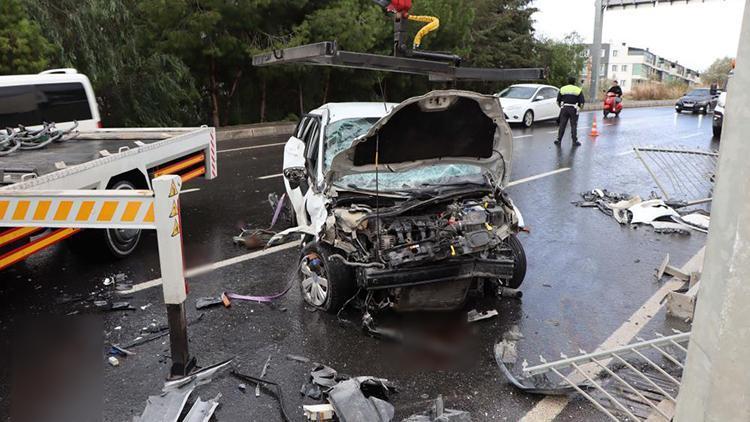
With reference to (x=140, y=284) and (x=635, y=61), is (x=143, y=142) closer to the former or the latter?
(x=140, y=284)

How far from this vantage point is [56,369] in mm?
4113

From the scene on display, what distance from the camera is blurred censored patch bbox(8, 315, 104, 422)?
3.61 m

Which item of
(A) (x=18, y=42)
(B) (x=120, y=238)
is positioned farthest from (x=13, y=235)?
(A) (x=18, y=42)

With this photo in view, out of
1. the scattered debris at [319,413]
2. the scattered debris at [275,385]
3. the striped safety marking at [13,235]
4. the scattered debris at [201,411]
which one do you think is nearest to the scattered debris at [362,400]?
the scattered debris at [319,413]

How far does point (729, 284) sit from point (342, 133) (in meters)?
4.74

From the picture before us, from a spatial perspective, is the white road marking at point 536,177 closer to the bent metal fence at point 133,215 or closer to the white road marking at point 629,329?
the white road marking at point 629,329

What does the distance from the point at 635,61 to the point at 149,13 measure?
419ft

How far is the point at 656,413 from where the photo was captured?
10.8 feet

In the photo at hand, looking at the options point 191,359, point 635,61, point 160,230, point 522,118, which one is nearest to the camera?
point 160,230

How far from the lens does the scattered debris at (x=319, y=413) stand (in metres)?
3.40

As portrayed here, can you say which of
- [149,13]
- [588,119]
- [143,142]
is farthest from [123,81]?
[588,119]

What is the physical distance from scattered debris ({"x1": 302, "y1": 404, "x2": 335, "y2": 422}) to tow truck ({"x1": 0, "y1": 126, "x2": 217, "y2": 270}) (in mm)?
1891

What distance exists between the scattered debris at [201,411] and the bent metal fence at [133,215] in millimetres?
421

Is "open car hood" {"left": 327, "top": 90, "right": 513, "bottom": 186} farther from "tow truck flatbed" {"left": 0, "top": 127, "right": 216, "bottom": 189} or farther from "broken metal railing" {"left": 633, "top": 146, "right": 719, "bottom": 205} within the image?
"broken metal railing" {"left": 633, "top": 146, "right": 719, "bottom": 205}
